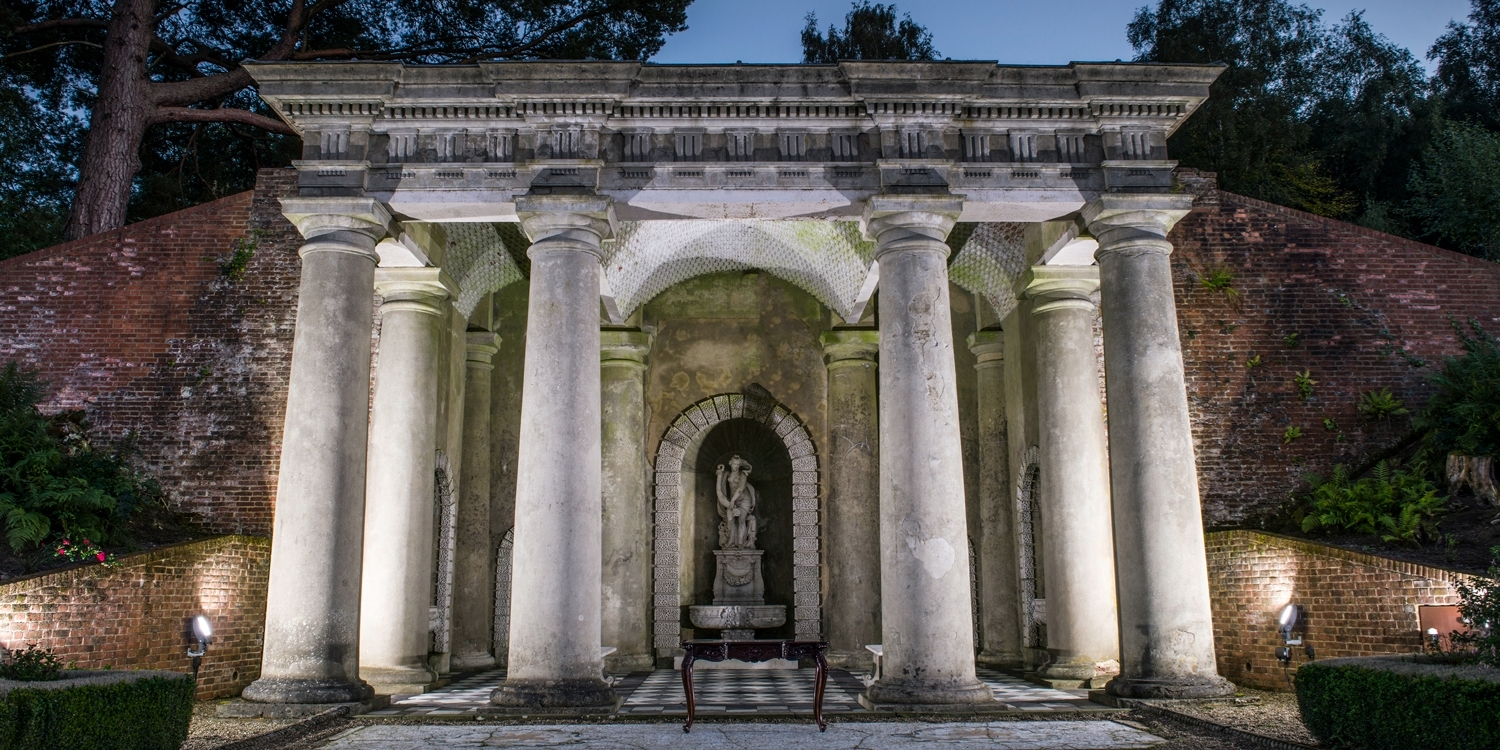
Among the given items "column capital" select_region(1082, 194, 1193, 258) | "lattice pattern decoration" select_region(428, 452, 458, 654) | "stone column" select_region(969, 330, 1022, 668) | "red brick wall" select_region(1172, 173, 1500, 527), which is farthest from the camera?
"stone column" select_region(969, 330, 1022, 668)

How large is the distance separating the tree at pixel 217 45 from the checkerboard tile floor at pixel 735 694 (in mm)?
13289

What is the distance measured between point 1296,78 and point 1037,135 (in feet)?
71.0

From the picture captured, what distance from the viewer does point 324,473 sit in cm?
1099

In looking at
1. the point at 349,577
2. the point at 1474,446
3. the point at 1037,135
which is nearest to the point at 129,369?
the point at 349,577

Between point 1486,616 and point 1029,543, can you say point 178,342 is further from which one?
point 1486,616

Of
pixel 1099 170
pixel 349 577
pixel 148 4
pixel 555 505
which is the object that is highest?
pixel 148 4

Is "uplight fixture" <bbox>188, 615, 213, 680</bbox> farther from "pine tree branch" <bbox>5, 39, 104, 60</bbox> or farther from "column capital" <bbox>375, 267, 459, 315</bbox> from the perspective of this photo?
"pine tree branch" <bbox>5, 39, 104, 60</bbox>

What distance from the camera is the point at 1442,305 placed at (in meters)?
15.3

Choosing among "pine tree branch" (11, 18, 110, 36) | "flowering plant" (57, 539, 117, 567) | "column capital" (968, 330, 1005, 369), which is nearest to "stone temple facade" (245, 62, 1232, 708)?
"column capital" (968, 330, 1005, 369)

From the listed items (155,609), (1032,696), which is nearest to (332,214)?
(155,609)

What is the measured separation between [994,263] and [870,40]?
17723mm

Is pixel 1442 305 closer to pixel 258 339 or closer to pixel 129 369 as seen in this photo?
pixel 258 339

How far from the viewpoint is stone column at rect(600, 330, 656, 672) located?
1641cm

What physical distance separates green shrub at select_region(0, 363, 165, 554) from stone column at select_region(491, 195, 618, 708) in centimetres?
507
